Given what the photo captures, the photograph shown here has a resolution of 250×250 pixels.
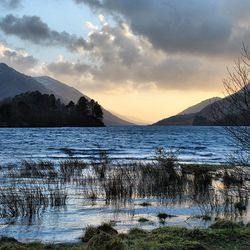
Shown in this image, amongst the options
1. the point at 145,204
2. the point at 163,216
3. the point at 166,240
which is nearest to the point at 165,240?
the point at 166,240

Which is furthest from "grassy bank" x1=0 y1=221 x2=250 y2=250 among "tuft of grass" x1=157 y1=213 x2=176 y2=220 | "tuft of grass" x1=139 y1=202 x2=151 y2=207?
"tuft of grass" x1=139 y1=202 x2=151 y2=207

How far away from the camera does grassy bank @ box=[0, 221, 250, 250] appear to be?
10.8m

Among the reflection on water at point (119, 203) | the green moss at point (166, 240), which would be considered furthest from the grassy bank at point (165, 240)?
the reflection on water at point (119, 203)

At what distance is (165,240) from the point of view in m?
12.0

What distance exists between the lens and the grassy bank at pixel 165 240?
10.8 m

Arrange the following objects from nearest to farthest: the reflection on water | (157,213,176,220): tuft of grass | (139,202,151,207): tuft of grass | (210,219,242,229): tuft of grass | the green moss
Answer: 1. the green moss
2. (210,219,242,229): tuft of grass
3. the reflection on water
4. (157,213,176,220): tuft of grass
5. (139,202,151,207): tuft of grass

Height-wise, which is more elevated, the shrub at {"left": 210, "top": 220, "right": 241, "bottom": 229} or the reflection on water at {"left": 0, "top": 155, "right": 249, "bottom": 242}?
the shrub at {"left": 210, "top": 220, "right": 241, "bottom": 229}

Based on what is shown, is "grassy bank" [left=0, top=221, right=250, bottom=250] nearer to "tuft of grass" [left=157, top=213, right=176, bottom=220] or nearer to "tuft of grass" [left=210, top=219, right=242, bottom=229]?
"tuft of grass" [left=210, top=219, right=242, bottom=229]

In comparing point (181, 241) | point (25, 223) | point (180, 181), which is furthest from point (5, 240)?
point (180, 181)

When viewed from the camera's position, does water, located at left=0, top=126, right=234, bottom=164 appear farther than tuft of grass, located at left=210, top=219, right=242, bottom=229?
Yes

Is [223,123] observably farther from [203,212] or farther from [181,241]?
[203,212]

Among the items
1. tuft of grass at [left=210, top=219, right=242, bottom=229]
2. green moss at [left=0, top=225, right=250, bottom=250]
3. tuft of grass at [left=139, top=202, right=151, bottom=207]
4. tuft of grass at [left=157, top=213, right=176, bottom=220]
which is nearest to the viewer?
green moss at [left=0, top=225, right=250, bottom=250]

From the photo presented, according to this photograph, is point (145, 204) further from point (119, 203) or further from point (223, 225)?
point (223, 225)

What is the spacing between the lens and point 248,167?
14.6m
